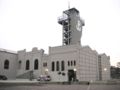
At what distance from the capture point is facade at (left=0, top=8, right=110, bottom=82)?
4656cm

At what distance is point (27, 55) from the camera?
61.1 m

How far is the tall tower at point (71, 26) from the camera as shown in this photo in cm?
5906

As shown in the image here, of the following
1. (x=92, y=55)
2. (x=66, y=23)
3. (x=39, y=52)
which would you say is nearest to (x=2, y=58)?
(x=39, y=52)

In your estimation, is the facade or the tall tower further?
the tall tower

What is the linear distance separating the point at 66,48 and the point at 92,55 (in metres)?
13.2

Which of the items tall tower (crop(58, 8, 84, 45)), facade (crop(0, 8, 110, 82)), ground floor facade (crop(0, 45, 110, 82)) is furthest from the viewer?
tall tower (crop(58, 8, 84, 45))

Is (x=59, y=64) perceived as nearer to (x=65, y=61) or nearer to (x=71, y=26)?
(x=65, y=61)

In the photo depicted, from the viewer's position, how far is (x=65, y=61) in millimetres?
47562

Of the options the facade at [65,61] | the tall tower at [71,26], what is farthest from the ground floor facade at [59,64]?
the tall tower at [71,26]

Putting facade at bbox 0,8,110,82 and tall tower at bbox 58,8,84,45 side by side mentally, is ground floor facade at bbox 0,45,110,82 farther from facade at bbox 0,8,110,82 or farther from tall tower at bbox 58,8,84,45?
tall tower at bbox 58,8,84,45

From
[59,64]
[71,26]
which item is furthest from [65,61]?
[71,26]

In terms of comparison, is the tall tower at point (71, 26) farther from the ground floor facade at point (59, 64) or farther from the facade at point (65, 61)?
the ground floor facade at point (59, 64)

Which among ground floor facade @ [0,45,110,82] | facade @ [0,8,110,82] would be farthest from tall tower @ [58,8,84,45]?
ground floor facade @ [0,45,110,82]

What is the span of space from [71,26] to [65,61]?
17.1 metres
